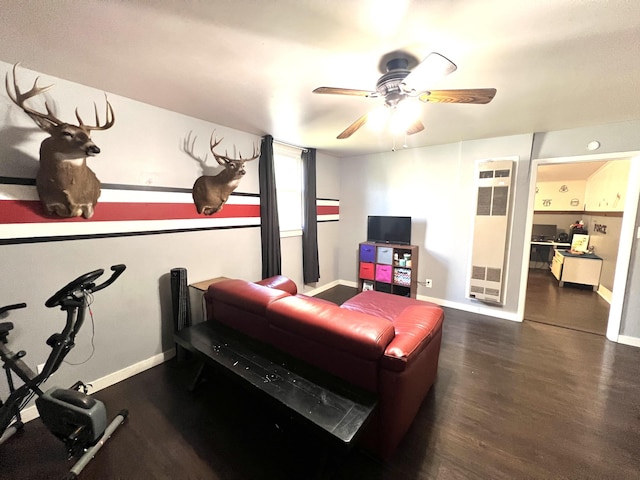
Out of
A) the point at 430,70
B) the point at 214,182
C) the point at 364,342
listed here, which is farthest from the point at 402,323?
the point at 214,182

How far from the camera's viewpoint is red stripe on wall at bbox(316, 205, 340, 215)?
4.39 meters

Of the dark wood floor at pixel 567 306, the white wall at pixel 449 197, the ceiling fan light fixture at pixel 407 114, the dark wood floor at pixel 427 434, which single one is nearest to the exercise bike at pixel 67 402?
the dark wood floor at pixel 427 434

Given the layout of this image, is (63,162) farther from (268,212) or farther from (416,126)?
(416,126)

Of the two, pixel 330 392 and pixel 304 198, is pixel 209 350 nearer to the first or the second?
pixel 330 392

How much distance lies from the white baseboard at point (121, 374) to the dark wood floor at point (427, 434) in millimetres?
60

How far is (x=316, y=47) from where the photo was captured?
147cm

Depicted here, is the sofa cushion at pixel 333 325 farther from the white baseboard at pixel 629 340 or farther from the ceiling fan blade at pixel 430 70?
the white baseboard at pixel 629 340

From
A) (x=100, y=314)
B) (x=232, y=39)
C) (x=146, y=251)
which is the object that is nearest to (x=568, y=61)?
(x=232, y=39)

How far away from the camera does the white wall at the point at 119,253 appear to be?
5.59 ft

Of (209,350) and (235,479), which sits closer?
(235,479)

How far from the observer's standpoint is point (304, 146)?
384 centimetres

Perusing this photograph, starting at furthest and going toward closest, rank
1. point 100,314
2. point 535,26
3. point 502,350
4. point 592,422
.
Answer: point 502,350 → point 100,314 → point 592,422 → point 535,26

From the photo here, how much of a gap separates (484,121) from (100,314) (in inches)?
159

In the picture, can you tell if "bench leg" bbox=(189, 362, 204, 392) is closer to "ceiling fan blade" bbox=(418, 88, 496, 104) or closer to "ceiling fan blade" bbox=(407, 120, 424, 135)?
"ceiling fan blade" bbox=(418, 88, 496, 104)
